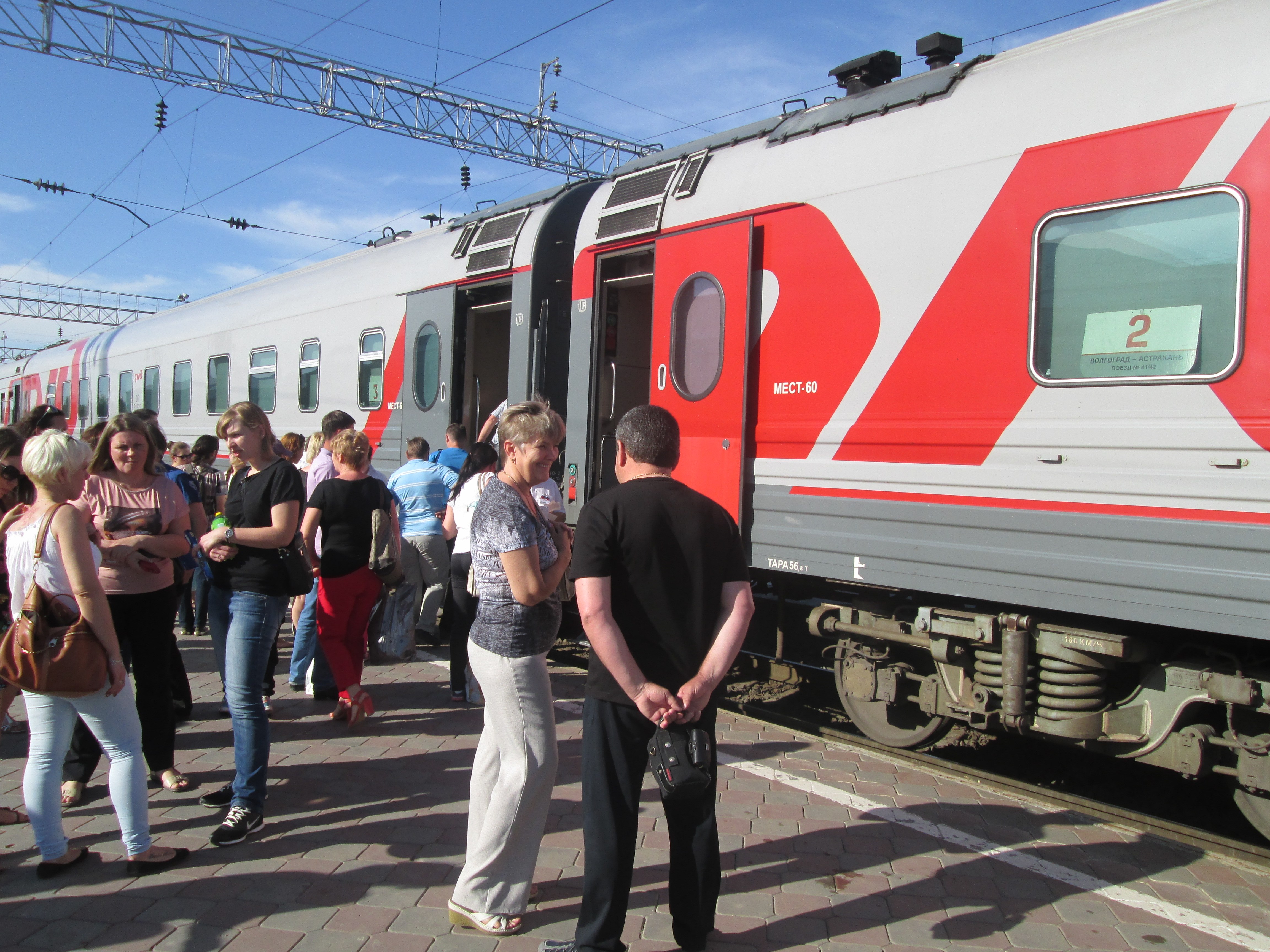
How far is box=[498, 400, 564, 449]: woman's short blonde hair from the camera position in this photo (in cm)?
341

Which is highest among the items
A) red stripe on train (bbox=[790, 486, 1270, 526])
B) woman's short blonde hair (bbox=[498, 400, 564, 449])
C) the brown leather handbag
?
woman's short blonde hair (bbox=[498, 400, 564, 449])

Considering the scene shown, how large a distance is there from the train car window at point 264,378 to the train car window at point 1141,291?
32.0 feet

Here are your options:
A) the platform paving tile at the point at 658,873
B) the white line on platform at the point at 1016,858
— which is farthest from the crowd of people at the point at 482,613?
the white line on platform at the point at 1016,858

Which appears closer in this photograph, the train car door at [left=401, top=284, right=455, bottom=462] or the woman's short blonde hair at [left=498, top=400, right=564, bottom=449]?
the woman's short blonde hair at [left=498, top=400, right=564, bottom=449]

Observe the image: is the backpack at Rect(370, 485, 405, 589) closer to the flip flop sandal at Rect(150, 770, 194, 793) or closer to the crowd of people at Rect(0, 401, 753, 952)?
the crowd of people at Rect(0, 401, 753, 952)

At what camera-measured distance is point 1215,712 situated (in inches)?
167

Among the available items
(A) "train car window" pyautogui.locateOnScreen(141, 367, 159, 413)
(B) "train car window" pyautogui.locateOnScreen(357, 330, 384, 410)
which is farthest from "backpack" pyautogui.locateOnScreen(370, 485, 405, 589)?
(A) "train car window" pyautogui.locateOnScreen(141, 367, 159, 413)

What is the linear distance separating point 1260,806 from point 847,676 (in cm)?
205

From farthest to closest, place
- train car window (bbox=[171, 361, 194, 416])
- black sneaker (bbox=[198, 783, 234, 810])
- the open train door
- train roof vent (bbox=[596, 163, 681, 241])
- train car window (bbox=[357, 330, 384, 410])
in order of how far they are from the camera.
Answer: train car window (bbox=[171, 361, 194, 416]) < train car window (bbox=[357, 330, 384, 410]) < train roof vent (bbox=[596, 163, 681, 241]) < the open train door < black sneaker (bbox=[198, 783, 234, 810])

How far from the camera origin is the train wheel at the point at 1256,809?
13.5ft

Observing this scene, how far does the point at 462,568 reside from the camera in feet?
20.6

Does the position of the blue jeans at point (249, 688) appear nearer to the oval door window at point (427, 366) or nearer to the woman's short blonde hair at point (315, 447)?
the woman's short blonde hair at point (315, 447)

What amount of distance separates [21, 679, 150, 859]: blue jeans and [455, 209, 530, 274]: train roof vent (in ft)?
17.4

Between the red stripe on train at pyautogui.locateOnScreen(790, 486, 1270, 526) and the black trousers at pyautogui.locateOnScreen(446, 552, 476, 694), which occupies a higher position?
the red stripe on train at pyautogui.locateOnScreen(790, 486, 1270, 526)
